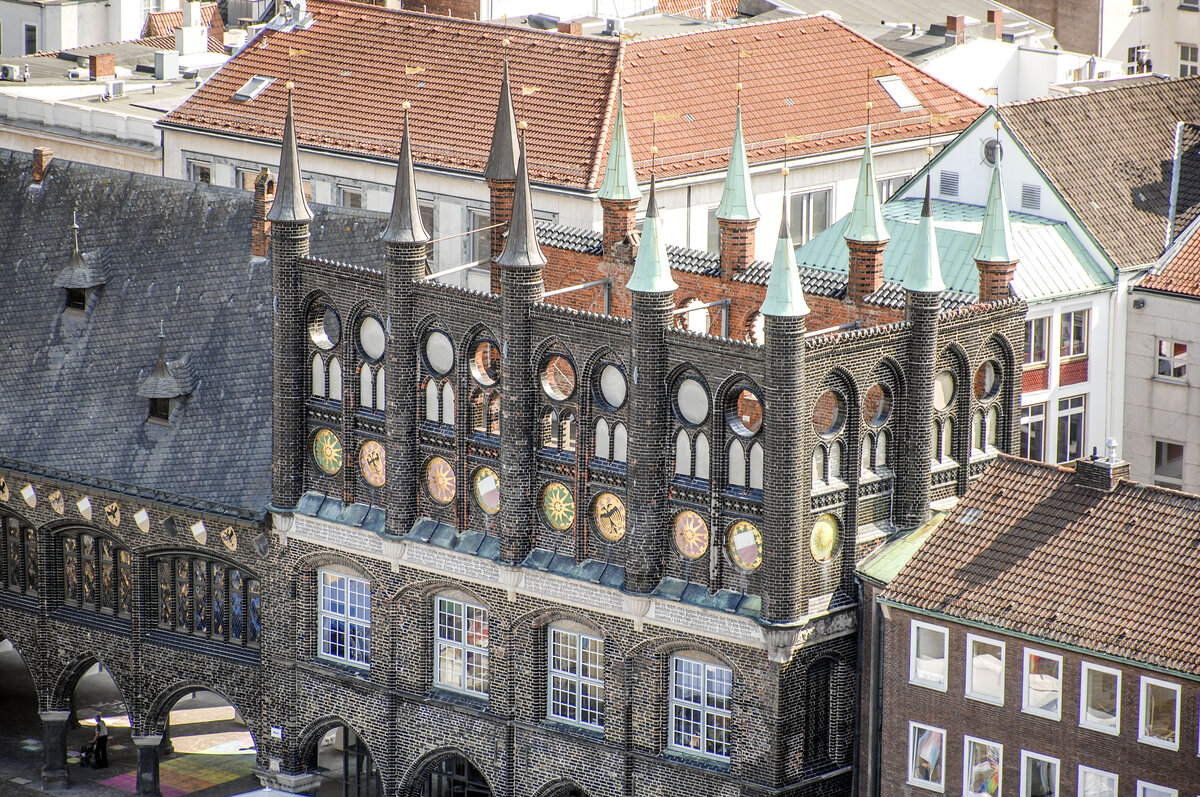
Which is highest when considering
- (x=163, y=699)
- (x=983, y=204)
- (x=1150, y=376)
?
(x=983, y=204)

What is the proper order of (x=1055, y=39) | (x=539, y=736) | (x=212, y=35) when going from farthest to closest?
(x=1055, y=39), (x=212, y=35), (x=539, y=736)

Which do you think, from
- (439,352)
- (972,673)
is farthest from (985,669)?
(439,352)

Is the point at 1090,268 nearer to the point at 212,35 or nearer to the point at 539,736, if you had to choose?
the point at 539,736

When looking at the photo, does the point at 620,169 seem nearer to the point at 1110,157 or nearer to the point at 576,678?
the point at 576,678

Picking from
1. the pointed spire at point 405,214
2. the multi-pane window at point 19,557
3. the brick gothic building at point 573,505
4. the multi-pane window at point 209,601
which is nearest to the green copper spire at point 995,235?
the brick gothic building at point 573,505

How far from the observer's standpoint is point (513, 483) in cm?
8394

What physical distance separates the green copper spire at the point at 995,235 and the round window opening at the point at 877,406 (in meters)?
6.00

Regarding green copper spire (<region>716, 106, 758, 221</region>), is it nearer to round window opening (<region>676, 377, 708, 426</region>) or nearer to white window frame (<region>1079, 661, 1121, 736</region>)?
round window opening (<region>676, 377, 708, 426</region>)

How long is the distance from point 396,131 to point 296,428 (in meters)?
28.1

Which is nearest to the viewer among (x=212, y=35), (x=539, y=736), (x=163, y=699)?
(x=539, y=736)

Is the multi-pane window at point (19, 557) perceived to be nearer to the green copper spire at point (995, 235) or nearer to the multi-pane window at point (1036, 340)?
the green copper spire at point (995, 235)

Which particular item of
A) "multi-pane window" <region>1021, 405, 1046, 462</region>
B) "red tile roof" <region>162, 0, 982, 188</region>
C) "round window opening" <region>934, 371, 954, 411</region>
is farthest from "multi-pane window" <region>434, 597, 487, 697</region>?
"red tile roof" <region>162, 0, 982, 188</region>

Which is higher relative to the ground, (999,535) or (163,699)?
(999,535)

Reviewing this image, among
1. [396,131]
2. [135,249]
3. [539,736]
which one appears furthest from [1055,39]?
[539,736]
